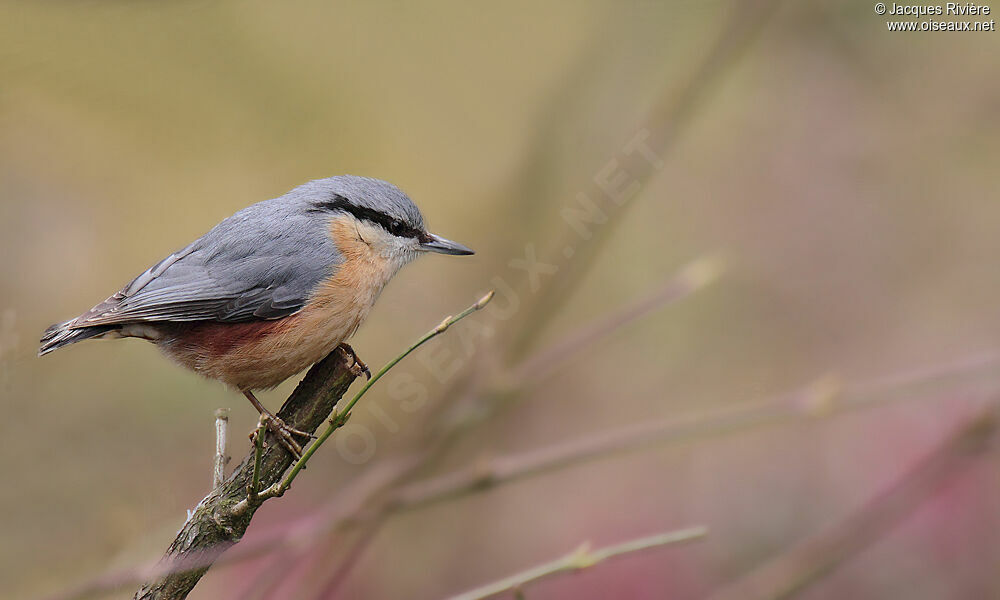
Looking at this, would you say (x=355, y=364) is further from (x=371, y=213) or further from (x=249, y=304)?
(x=371, y=213)

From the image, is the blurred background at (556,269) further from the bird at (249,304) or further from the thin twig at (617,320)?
the bird at (249,304)

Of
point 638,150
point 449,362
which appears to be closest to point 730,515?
point 449,362

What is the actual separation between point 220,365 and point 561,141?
6.60ft

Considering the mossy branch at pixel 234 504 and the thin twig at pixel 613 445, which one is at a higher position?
the mossy branch at pixel 234 504

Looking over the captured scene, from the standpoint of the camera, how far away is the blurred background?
335 centimetres

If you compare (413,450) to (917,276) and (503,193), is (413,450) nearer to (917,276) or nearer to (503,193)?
(503,193)

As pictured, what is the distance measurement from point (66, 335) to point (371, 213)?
3.25ft

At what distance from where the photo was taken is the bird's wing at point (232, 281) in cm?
267

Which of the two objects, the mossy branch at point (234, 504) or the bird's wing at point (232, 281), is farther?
the bird's wing at point (232, 281)

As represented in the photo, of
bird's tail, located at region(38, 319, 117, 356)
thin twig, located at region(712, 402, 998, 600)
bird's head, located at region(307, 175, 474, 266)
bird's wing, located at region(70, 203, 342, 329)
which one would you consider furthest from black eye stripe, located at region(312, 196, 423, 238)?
thin twig, located at region(712, 402, 998, 600)

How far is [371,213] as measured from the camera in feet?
9.66

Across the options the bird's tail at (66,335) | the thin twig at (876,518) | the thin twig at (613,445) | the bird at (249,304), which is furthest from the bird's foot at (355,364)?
the thin twig at (876,518)

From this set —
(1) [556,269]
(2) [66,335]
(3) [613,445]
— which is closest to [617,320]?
(3) [613,445]

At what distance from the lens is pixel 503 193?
438 cm
